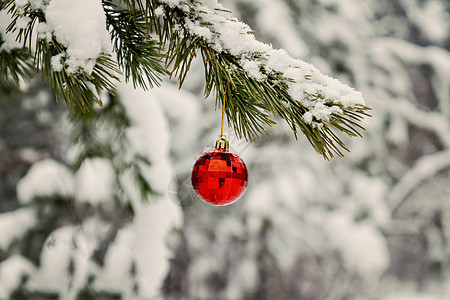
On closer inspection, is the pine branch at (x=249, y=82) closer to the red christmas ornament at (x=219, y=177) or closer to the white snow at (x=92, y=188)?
the red christmas ornament at (x=219, y=177)

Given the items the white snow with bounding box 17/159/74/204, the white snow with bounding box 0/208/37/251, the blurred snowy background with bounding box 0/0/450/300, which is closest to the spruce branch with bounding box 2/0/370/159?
the blurred snowy background with bounding box 0/0/450/300

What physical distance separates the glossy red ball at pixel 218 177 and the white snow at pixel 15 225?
6.93ft

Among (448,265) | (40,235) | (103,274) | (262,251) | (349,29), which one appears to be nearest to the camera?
(103,274)

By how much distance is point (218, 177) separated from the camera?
0.76 metres

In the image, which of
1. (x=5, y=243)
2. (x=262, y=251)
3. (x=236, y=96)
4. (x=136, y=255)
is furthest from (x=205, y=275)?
(x=236, y=96)

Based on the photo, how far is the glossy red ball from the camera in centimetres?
76

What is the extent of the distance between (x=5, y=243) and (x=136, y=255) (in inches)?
48.6

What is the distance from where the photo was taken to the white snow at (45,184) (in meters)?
2.38

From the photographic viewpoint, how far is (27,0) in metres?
0.69

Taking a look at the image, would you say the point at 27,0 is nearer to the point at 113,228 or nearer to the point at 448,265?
the point at 113,228

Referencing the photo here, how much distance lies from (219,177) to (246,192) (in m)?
3.45

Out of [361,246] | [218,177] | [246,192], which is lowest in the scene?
[218,177]

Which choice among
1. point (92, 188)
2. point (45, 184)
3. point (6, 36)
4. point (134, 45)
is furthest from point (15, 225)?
point (134, 45)

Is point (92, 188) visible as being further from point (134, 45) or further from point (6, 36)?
point (134, 45)
